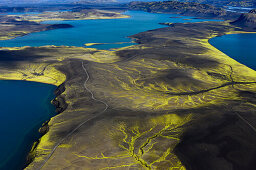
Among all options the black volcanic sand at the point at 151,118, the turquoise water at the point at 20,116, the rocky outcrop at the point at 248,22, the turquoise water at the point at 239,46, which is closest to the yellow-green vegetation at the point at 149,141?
the black volcanic sand at the point at 151,118

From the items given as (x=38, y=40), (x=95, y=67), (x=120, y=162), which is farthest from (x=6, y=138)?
(x=38, y=40)

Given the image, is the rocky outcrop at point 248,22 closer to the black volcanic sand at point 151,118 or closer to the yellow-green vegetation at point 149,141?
the black volcanic sand at point 151,118

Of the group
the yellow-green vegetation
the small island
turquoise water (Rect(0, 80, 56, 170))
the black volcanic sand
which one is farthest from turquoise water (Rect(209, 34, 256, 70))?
turquoise water (Rect(0, 80, 56, 170))

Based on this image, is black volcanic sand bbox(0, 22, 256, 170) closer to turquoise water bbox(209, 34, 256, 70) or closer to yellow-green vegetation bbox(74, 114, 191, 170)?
yellow-green vegetation bbox(74, 114, 191, 170)

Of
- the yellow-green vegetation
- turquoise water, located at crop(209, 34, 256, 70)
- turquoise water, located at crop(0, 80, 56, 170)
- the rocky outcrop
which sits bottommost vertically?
turquoise water, located at crop(0, 80, 56, 170)

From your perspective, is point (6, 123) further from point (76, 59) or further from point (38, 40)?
point (38, 40)
